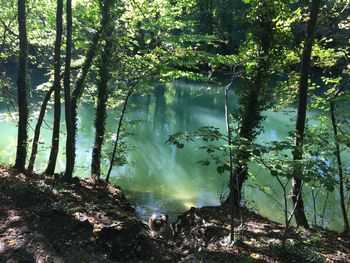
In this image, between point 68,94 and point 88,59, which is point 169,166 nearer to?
point 88,59

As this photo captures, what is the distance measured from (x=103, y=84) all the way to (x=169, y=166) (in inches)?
281

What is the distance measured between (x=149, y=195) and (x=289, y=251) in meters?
9.29

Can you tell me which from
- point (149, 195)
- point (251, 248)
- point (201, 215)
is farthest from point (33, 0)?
point (251, 248)

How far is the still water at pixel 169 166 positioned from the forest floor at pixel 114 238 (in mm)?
1153

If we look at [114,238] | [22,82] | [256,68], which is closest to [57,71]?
[22,82]

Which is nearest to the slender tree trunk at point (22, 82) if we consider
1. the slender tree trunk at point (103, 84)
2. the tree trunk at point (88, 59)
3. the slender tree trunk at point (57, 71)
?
the slender tree trunk at point (57, 71)

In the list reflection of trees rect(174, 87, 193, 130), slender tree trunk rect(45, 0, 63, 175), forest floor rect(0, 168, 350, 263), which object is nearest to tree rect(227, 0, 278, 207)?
forest floor rect(0, 168, 350, 263)

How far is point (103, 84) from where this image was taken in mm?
13703

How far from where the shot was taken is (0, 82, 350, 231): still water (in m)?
13.9

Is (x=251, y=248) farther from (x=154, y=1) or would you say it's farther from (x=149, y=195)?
(x=154, y=1)

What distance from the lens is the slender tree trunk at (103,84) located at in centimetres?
1243

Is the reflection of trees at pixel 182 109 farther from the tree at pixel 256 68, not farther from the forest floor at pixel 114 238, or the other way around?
the forest floor at pixel 114 238

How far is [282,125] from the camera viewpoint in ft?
93.4

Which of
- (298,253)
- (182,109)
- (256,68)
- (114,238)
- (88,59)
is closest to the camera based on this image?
(298,253)
